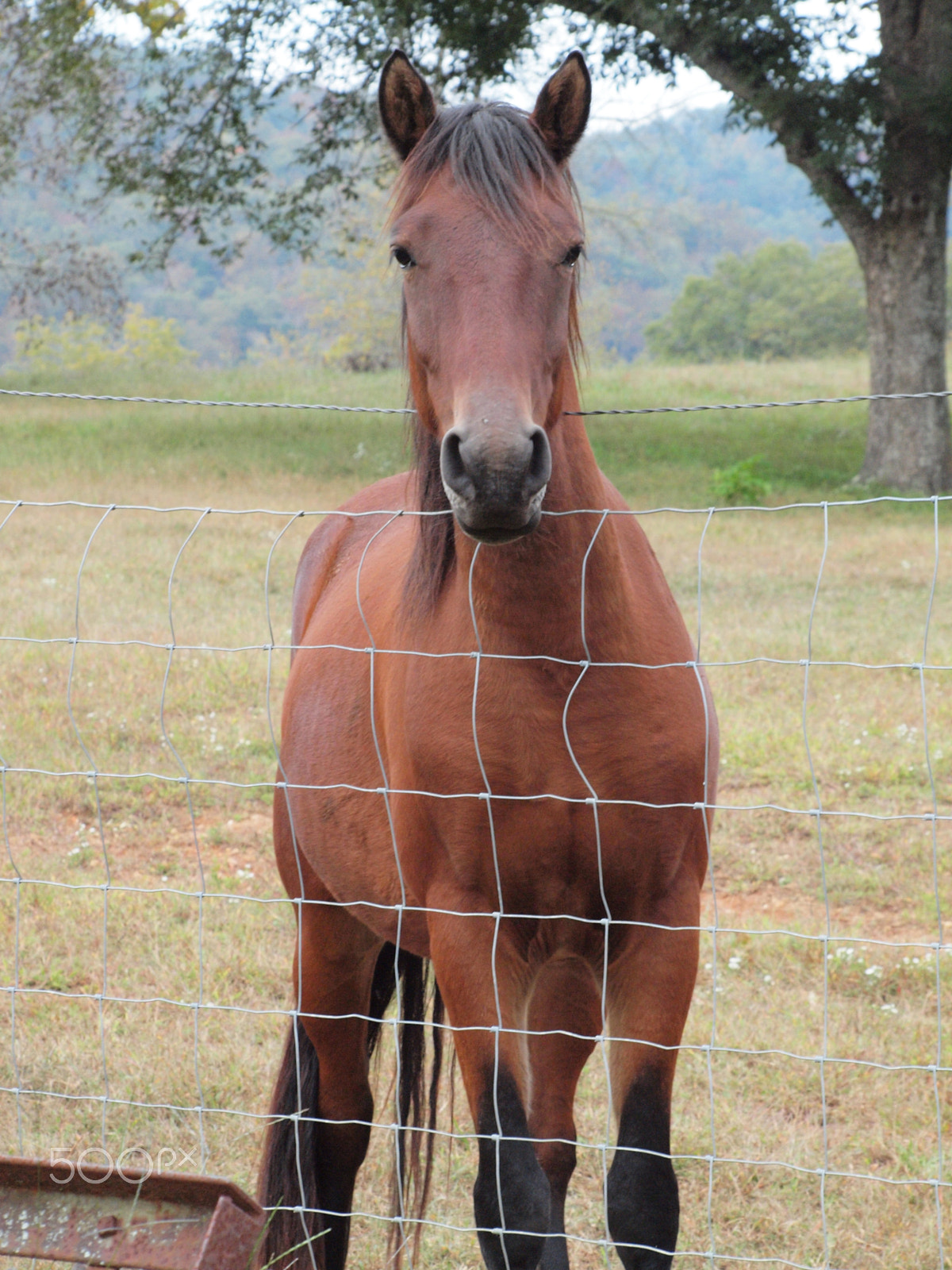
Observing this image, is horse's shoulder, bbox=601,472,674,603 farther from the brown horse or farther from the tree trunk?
the tree trunk

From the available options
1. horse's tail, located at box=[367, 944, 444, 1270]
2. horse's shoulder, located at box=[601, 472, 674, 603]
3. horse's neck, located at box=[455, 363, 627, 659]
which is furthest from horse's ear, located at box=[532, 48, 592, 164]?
horse's tail, located at box=[367, 944, 444, 1270]

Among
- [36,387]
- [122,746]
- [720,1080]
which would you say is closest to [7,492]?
[122,746]

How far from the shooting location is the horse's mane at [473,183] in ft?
6.49

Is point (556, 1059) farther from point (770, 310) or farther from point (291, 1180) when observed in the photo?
point (770, 310)

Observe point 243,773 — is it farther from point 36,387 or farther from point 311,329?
point 311,329

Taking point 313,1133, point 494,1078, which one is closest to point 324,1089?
point 313,1133

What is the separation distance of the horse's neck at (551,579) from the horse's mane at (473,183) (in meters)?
0.13

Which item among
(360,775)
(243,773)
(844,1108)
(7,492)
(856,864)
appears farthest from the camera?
(7,492)

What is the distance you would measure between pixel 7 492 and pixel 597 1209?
10990mm

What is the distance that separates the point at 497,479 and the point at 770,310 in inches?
1830

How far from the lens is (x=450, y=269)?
1.95 meters

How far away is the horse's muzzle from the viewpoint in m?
1.67

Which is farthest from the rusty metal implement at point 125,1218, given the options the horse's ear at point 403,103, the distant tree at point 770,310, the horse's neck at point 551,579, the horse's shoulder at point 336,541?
the distant tree at point 770,310

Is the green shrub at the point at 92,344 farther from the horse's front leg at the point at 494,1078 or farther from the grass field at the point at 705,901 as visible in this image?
the horse's front leg at the point at 494,1078
